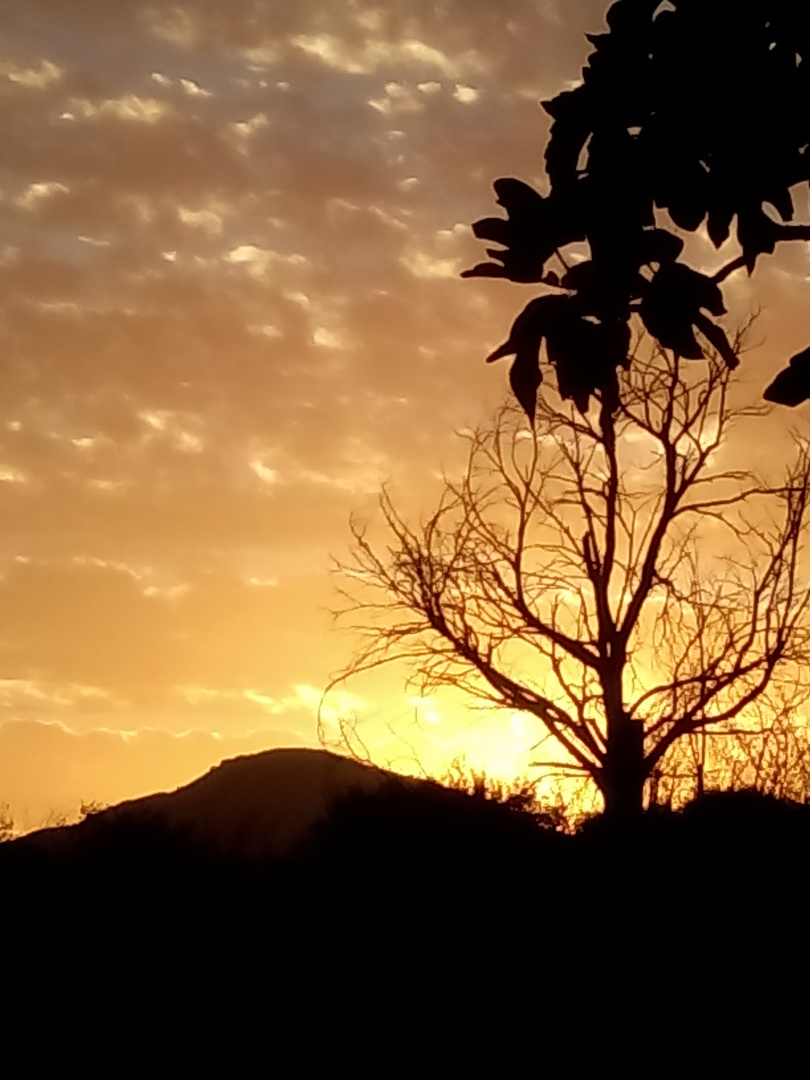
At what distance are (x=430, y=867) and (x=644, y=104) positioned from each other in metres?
8.32

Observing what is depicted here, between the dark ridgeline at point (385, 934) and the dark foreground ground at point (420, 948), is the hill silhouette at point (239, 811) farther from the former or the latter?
the dark foreground ground at point (420, 948)

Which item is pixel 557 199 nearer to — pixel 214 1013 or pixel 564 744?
pixel 214 1013

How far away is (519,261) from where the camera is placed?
3639 millimetres

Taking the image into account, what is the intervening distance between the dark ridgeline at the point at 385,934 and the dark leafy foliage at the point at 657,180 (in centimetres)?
609

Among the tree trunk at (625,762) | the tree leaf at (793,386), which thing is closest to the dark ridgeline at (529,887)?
the tree leaf at (793,386)

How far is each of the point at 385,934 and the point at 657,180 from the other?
8.70 meters

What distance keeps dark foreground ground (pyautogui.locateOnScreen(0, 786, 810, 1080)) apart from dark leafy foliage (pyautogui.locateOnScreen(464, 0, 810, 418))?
6.06 meters

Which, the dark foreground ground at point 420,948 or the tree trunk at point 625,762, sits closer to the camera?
the dark foreground ground at point 420,948

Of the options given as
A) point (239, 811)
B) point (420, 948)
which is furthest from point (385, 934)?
point (239, 811)

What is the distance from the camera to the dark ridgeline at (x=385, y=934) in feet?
29.8

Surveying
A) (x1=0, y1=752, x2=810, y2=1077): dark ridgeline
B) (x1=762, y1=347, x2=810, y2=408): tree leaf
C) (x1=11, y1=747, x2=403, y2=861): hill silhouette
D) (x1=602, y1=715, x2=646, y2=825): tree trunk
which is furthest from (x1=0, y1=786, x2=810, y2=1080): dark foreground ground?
(x1=762, y1=347, x2=810, y2=408): tree leaf

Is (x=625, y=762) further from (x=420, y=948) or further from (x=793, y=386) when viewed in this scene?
(x=793, y=386)

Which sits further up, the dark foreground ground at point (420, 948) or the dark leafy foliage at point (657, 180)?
the dark leafy foliage at point (657, 180)

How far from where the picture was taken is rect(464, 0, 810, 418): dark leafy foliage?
362 cm
